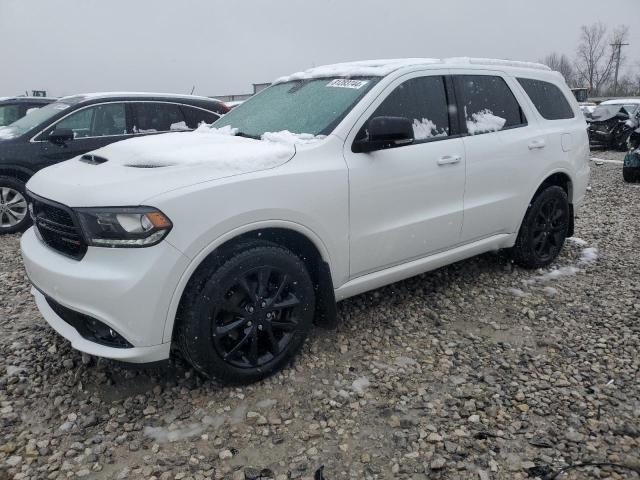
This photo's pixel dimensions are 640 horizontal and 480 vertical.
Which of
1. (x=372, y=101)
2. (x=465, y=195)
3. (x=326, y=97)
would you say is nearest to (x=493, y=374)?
(x=465, y=195)

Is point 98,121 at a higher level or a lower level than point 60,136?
higher

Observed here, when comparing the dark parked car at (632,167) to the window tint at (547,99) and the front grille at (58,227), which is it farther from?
the front grille at (58,227)

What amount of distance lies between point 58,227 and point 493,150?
9.67ft

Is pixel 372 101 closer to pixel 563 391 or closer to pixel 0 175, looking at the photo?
pixel 563 391

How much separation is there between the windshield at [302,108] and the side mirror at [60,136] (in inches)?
124

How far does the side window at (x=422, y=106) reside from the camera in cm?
336

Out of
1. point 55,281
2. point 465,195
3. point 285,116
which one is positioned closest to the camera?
point 55,281

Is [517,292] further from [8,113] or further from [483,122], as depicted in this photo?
[8,113]

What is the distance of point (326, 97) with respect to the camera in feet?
11.1

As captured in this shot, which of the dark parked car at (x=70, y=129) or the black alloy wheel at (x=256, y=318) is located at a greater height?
the dark parked car at (x=70, y=129)

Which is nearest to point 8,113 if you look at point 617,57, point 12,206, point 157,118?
point 12,206

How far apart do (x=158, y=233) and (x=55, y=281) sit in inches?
25.0

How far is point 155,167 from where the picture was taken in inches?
104

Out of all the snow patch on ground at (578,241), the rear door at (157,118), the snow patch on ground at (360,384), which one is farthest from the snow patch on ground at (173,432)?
the rear door at (157,118)
